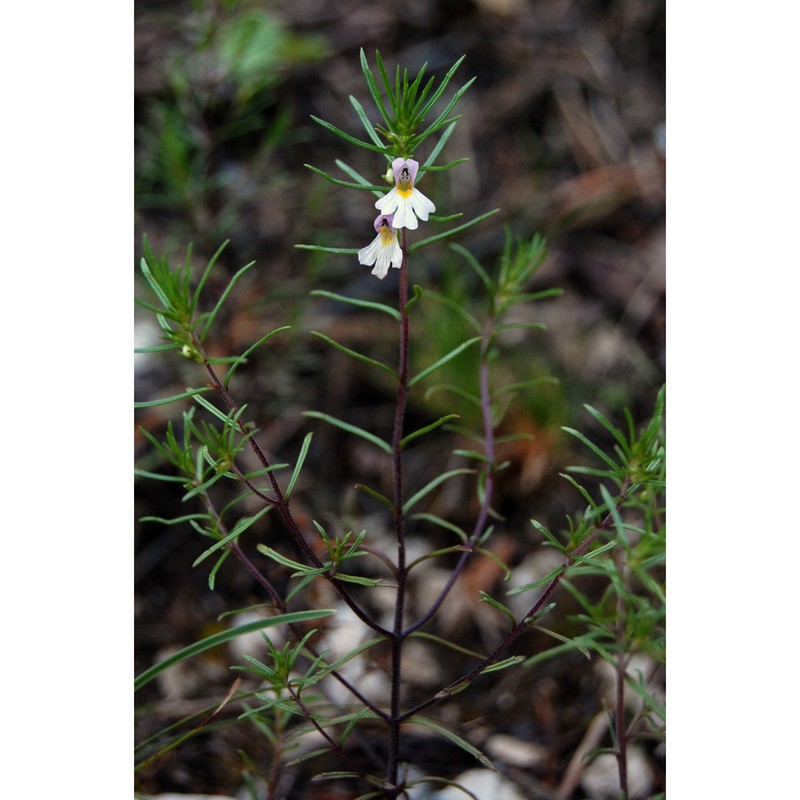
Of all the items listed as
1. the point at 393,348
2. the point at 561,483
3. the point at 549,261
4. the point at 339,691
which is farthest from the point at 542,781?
the point at 549,261

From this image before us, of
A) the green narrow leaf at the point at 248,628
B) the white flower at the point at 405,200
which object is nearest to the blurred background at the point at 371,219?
the green narrow leaf at the point at 248,628

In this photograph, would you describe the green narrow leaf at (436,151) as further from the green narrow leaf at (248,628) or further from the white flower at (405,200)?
the green narrow leaf at (248,628)

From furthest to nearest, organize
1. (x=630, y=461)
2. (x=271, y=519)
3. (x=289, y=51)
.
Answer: (x=289, y=51), (x=271, y=519), (x=630, y=461)

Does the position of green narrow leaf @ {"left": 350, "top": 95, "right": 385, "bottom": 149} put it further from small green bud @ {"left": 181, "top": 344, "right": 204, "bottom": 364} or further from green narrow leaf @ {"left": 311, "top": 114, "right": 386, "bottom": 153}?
small green bud @ {"left": 181, "top": 344, "right": 204, "bottom": 364}

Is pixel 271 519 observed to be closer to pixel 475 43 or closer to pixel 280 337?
pixel 280 337

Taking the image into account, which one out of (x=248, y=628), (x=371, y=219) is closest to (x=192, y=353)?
(x=248, y=628)

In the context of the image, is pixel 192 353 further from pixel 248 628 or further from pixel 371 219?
pixel 371 219
